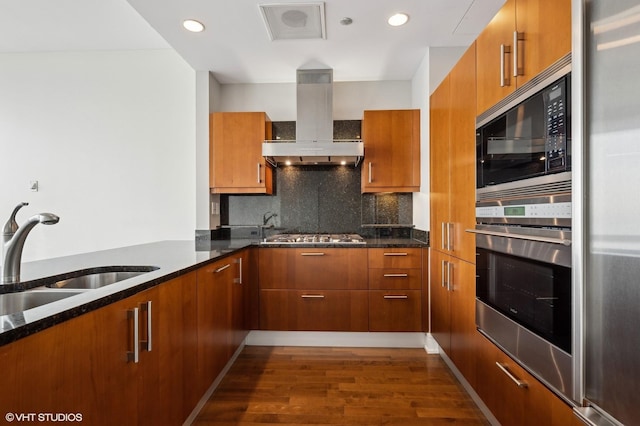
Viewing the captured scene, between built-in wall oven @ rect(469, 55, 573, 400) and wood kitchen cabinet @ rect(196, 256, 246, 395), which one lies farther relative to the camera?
wood kitchen cabinet @ rect(196, 256, 246, 395)

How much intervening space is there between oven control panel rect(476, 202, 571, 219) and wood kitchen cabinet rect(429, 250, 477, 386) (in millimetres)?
386

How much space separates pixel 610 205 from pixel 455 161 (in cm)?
118

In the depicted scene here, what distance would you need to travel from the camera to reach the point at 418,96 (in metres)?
3.02

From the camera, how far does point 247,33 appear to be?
2.41 m

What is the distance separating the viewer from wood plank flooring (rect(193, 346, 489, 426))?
5.83 feet

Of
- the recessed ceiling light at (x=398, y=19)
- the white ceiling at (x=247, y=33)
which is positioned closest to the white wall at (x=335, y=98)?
the white ceiling at (x=247, y=33)

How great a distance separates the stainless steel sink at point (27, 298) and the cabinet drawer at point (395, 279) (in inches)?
79.7

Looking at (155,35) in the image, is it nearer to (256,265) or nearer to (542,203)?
(256,265)

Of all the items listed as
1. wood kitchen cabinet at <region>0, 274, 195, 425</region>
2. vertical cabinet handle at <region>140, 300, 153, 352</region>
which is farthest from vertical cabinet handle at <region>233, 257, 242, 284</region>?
vertical cabinet handle at <region>140, 300, 153, 352</region>

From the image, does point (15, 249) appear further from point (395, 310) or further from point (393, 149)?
point (393, 149)

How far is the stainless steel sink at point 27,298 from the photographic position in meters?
1.15

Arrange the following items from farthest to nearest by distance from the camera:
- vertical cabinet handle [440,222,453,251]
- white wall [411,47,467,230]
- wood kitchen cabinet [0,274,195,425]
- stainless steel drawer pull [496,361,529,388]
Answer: white wall [411,47,467,230] → vertical cabinet handle [440,222,453,251] → stainless steel drawer pull [496,361,529,388] → wood kitchen cabinet [0,274,195,425]

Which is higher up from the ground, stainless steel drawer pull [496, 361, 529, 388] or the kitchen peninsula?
the kitchen peninsula

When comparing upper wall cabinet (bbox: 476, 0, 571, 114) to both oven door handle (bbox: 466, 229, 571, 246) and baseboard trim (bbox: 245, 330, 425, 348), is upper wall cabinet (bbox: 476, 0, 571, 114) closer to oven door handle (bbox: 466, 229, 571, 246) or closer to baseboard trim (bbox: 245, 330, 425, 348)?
oven door handle (bbox: 466, 229, 571, 246)
